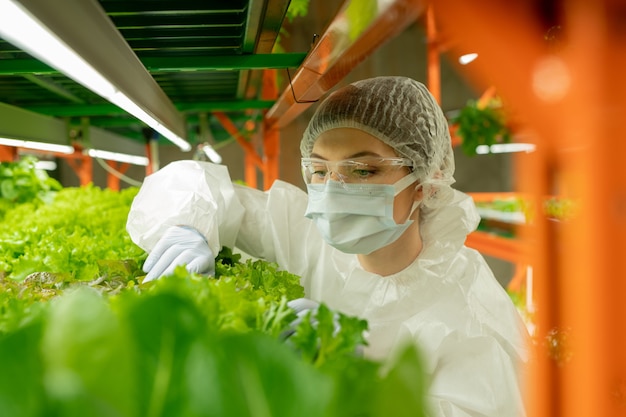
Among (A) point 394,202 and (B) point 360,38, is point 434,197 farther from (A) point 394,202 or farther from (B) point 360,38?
(B) point 360,38

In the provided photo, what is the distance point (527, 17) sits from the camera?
53 centimetres

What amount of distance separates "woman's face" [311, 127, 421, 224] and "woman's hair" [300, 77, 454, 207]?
25 millimetres

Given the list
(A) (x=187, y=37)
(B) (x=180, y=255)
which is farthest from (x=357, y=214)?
(A) (x=187, y=37)

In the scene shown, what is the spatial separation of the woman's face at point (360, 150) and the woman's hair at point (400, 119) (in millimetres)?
25

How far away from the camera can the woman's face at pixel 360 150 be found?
191 cm

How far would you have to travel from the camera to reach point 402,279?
1.97 meters

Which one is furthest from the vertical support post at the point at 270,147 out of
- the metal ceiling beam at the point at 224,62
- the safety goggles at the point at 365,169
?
the safety goggles at the point at 365,169

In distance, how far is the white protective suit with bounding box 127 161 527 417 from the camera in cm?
149

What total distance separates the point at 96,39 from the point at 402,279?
1377 mm

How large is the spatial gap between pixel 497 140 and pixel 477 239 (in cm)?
91

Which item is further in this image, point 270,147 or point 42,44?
point 270,147

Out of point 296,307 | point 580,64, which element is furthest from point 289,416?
point 296,307

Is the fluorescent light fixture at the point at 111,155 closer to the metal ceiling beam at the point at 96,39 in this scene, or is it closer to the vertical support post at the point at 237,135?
the vertical support post at the point at 237,135

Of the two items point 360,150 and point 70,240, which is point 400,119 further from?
point 70,240
